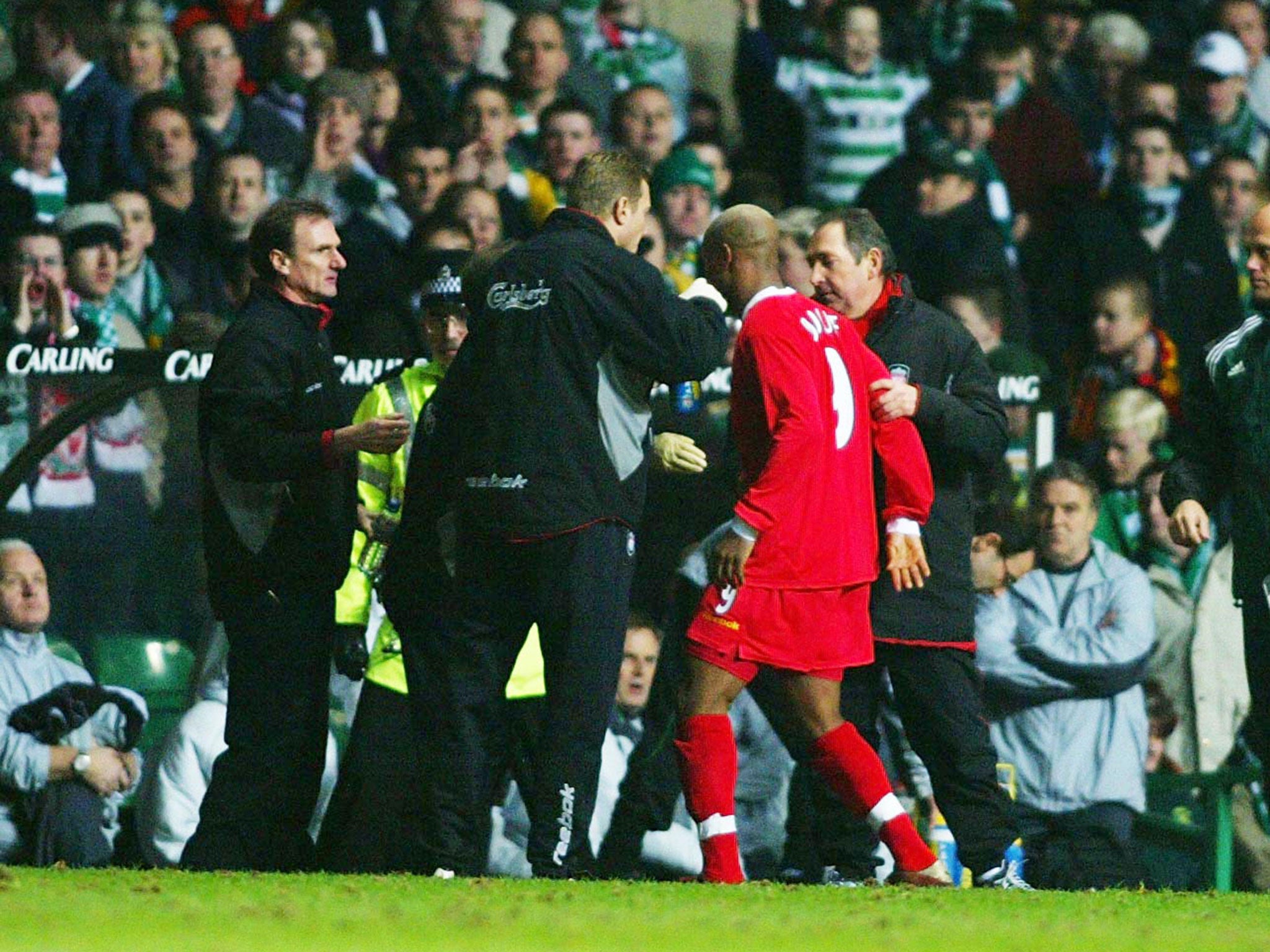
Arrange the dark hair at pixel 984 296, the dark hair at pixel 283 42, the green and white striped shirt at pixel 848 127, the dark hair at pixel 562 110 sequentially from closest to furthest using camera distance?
the dark hair at pixel 984 296
the dark hair at pixel 562 110
the dark hair at pixel 283 42
the green and white striped shirt at pixel 848 127

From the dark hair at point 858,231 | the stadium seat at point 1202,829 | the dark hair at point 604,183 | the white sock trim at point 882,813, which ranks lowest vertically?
the stadium seat at point 1202,829

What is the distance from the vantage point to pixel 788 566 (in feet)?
22.6

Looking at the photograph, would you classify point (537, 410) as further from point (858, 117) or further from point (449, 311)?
point (858, 117)

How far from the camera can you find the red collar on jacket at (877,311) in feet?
24.7

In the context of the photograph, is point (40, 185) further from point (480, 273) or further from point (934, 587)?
point (934, 587)

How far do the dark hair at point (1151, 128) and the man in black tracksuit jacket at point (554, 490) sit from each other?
620 cm

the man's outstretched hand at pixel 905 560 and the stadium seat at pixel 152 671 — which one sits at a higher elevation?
the man's outstretched hand at pixel 905 560

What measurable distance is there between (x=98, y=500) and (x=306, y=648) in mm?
1924

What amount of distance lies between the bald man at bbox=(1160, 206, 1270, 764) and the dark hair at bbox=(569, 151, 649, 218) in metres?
1.74

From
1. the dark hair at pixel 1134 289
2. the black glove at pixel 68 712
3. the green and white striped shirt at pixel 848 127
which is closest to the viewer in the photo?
the black glove at pixel 68 712

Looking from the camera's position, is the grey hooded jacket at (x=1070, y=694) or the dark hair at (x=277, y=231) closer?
the dark hair at (x=277, y=231)

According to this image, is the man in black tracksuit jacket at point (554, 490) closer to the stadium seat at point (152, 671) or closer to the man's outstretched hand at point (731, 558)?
the man's outstretched hand at point (731, 558)

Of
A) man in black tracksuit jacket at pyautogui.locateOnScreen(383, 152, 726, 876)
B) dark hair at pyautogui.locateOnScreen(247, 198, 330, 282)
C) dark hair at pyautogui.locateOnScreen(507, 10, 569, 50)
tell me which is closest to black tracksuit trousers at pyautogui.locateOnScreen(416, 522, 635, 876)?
man in black tracksuit jacket at pyautogui.locateOnScreen(383, 152, 726, 876)

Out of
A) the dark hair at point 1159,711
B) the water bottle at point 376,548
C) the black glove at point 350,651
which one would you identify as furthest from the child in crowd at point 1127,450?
the black glove at point 350,651
